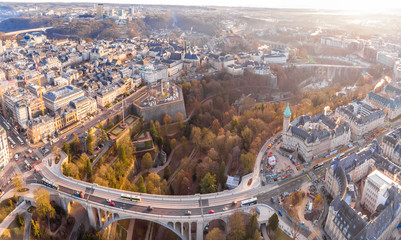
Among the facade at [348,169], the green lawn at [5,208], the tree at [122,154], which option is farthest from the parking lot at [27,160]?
the facade at [348,169]

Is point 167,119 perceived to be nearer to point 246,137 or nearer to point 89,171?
point 246,137

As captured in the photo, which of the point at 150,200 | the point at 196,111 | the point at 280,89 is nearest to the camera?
the point at 150,200

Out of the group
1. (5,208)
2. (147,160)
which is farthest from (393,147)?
(5,208)

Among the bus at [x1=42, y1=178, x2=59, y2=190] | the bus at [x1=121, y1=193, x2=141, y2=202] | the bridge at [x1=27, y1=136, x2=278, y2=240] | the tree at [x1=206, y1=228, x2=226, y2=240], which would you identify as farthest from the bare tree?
the bus at [x1=42, y1=178, x2=59, y2=190]

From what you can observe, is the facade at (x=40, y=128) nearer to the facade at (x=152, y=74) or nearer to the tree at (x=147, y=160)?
the tree at (x=147, y=160)

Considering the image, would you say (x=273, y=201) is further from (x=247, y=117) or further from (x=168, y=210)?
(x=247, y=117)

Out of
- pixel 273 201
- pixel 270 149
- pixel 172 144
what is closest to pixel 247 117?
pixel 270 149

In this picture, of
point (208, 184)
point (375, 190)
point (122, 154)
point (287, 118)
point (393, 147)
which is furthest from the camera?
point (287, 118)
